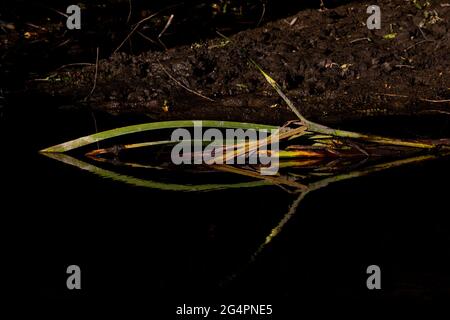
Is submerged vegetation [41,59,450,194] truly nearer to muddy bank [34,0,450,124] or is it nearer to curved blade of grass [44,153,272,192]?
curved blade of grass [44,153,272,192]

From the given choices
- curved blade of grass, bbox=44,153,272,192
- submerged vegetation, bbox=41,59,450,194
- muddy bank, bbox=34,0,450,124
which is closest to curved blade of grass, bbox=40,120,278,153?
submerged vegetation, bbox=41,59,450,194

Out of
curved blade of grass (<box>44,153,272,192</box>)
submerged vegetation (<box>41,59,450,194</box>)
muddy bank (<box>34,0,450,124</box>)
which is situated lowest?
curved blade of grass (<box>44,153,272,192</box>)

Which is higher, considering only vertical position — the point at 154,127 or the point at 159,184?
the point at 154,127

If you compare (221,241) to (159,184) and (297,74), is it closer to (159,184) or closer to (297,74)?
(159,184)
